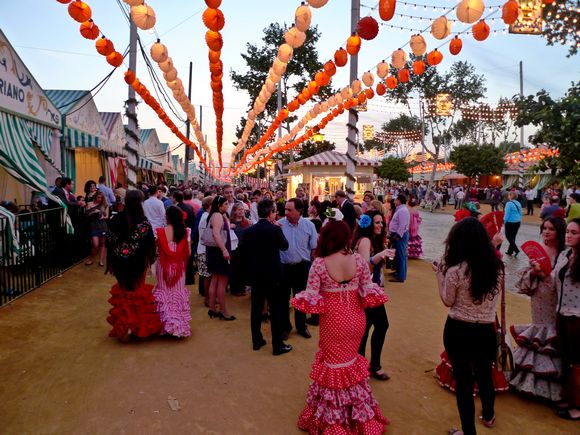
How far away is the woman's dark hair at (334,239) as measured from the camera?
325cm

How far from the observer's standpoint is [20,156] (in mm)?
9133

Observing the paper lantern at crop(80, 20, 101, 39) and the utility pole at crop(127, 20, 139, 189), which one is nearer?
the paper lantern at crop(80, 20, 101, 39)

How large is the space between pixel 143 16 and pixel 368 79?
193 inches

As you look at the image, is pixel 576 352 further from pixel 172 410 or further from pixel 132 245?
pixel 132 245

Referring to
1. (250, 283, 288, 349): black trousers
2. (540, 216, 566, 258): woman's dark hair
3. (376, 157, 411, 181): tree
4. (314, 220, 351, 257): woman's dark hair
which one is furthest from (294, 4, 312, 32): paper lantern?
(376, 157, 411, 181): tree

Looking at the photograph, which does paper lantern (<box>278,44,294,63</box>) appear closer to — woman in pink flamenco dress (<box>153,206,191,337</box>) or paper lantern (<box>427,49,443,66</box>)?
paper lantern (<box>427,49,443,66</box>)

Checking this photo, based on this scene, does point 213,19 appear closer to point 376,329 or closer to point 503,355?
point 376,329

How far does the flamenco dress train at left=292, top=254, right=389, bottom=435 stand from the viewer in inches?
125

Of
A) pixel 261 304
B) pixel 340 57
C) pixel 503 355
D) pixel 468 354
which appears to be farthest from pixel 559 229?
pixel 340 57

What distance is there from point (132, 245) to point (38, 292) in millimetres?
3304

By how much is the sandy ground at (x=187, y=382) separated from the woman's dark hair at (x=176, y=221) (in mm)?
1346

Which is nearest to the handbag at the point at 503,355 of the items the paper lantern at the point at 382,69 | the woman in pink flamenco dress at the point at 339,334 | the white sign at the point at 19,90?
the woman in pink flamenco dress at the point at 339,334

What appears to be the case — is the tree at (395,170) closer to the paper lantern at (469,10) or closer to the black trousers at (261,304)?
the paper lantern at (469,10)

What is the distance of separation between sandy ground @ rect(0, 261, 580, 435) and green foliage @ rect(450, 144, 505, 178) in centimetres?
2961
